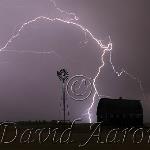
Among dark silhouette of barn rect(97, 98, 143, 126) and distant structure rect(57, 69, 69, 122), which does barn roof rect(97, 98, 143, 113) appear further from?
distant structure rect(57, 69, 69, 122)

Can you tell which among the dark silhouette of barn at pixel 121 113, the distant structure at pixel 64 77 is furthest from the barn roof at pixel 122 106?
the distant structure at pixel 64 77

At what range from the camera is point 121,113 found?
47.3 feet

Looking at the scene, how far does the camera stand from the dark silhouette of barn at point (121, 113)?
46.6 ft

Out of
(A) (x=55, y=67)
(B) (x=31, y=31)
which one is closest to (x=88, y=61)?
(A) (x=55, y=67)

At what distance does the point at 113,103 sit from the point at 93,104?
618mm

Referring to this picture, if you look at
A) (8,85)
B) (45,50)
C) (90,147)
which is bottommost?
(90,147)

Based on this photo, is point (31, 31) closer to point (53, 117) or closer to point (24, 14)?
point (24, 14)

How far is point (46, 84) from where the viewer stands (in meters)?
13.8

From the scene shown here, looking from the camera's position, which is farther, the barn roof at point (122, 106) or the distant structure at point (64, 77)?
the barn roof at point (122, 106)

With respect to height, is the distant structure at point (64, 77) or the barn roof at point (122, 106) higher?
the distant structure at point (64, 77)

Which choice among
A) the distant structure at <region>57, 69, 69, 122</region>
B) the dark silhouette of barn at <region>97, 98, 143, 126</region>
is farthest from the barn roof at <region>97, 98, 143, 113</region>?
the distant structure at <region>57, 69, 69, 122</region>

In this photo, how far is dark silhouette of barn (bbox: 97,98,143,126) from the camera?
46.6 feet

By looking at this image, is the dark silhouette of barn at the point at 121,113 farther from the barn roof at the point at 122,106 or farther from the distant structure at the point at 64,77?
the distant structure at the point at 64,77

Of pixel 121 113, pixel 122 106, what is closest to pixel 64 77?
pixel 122 106
